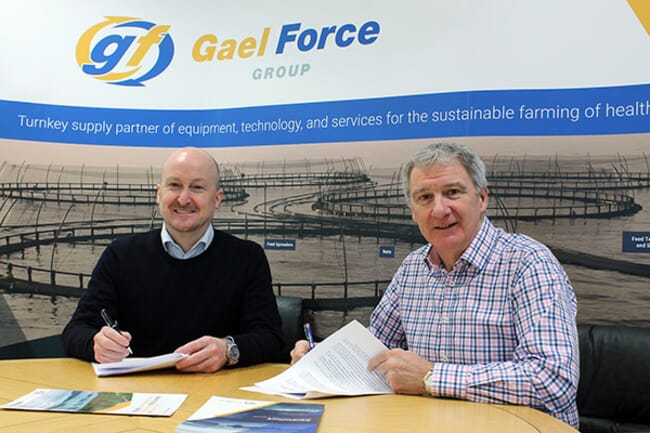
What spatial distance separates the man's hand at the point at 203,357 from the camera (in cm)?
165

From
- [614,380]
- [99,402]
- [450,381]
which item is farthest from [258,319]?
[614,380]

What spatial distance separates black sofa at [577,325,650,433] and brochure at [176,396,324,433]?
154 cm

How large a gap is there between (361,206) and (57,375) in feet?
6.04

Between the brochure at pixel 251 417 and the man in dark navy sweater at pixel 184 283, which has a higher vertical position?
the man in dark navy sweater at pixel 184 283

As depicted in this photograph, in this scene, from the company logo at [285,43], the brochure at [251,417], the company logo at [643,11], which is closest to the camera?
the brochure at [251,417]

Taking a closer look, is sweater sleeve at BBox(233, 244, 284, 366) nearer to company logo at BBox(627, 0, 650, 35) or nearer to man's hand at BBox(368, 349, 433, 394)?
man's hand at BBox(368, 349, 433, 394)

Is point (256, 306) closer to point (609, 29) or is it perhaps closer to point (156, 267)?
point (156, 267)

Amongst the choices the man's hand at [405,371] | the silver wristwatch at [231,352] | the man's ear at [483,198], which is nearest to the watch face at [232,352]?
the silver wristwatch at [231,352]

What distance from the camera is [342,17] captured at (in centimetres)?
300

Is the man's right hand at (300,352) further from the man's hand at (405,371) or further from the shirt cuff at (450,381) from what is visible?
the shirt cuff at (450,381)

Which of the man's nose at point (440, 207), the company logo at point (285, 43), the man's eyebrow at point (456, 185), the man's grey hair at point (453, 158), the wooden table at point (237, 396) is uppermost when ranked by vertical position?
the company logo at point (285, 43)

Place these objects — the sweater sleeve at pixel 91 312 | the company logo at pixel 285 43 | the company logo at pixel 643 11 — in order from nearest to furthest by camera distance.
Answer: the sweater sleeve at pixel 91 312 → the company logo at pixel 643 11 → the company logo at pixel 285 43

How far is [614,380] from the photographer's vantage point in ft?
7.28

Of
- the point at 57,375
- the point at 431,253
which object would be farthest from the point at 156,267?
the point at 431,253
